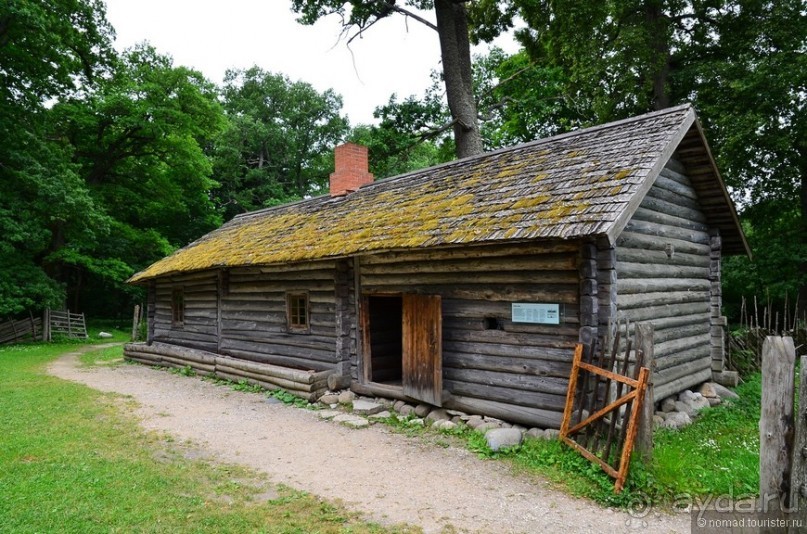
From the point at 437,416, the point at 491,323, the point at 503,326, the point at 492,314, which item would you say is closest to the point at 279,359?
the point at 437,416

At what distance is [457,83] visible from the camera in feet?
56.1

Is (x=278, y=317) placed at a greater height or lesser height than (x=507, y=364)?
greater

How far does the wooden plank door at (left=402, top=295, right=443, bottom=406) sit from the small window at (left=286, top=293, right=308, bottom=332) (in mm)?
3532

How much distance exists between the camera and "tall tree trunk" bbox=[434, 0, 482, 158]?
17.0 metres

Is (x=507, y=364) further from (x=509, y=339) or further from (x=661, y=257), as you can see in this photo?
(x=661, y=257)

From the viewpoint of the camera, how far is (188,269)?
44.2 feet

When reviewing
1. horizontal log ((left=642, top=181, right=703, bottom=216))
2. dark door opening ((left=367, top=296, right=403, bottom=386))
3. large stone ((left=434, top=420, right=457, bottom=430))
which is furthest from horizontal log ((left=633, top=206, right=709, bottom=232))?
dark door opening ((left=367, top=296, right=403, bottom=386))

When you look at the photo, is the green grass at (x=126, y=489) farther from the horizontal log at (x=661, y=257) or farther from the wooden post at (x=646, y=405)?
the horizontal log at (x=661, y=257)

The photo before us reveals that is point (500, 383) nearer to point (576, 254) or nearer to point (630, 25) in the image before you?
point (576, 254)

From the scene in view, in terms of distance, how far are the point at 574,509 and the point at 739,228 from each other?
7964 mm

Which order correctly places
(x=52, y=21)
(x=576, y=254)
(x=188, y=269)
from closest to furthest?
(x=576, y=254), (x=188, y=269), (x=52, y=21)

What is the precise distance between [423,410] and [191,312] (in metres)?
9.50

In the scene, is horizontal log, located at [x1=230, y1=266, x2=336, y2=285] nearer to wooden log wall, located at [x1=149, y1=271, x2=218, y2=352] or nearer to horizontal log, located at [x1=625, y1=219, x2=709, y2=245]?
wooden log wall, located at [x1=149, y1=271, x2=218, y2=352]

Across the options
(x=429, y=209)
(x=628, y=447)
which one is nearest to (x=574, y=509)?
(x=628, y=447)
